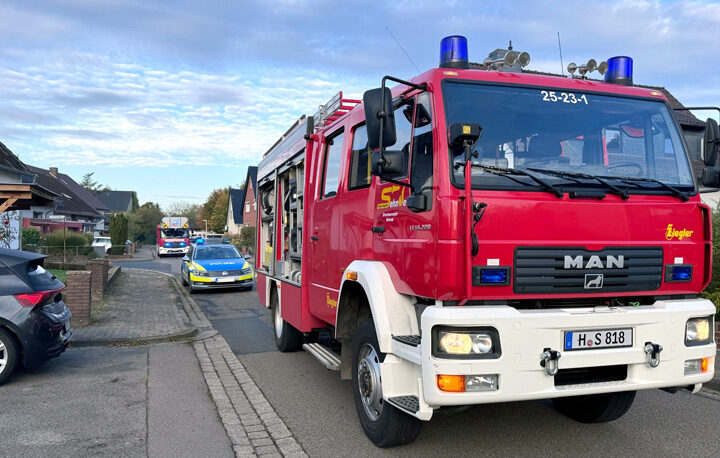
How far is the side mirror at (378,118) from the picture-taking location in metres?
3.90

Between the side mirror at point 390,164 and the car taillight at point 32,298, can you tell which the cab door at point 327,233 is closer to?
the side mirror at point 390,164

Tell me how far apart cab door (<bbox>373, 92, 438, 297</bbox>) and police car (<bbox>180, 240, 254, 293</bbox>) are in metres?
13.3

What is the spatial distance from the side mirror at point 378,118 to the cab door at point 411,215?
0.29 m

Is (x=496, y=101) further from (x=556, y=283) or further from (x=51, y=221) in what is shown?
(x=51, y=221)

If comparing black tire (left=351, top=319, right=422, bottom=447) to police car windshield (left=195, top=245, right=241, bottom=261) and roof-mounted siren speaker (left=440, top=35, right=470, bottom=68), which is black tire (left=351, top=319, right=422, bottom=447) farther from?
police car windshield (left=195, top=245, right=241, bottom=261)

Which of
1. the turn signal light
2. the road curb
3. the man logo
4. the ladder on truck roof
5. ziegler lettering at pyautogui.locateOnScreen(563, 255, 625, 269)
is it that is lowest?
the road curb

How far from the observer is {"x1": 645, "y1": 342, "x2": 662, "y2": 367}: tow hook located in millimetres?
3908

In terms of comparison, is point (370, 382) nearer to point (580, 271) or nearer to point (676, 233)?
point (580, 271)

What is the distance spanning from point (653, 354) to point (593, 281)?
623 millimetres

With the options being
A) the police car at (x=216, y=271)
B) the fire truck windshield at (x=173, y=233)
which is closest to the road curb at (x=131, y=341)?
the police car at (x=216, y=271)

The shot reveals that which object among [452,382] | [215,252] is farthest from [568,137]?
[215,252]

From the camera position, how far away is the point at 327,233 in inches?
229

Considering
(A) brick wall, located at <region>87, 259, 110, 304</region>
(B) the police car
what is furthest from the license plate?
(B) the police car

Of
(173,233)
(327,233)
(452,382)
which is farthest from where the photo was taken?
(173,233)
